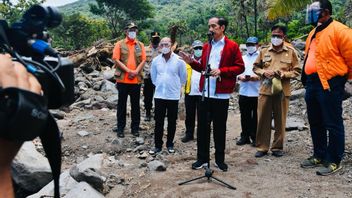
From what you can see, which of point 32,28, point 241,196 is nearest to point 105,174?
point 241,196

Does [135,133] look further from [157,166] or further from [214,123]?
[214,123]

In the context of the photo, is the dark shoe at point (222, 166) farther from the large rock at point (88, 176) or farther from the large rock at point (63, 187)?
the large rock at point (63, 187)

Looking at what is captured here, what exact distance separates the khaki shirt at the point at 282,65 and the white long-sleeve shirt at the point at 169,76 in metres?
1.23

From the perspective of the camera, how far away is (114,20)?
40.6 m

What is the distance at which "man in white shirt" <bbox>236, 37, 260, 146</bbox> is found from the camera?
7203mm

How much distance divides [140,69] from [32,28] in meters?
6.04

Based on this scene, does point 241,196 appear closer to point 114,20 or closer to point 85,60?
point 85,60

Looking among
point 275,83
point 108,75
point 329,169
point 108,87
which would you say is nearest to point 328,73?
point 275,83

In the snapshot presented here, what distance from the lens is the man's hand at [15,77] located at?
1.40 metres

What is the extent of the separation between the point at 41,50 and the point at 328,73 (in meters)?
4.22

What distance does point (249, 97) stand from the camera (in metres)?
7.27

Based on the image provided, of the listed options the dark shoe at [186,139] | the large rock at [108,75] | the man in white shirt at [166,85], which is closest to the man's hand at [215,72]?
the man in white shirt at [166,85]

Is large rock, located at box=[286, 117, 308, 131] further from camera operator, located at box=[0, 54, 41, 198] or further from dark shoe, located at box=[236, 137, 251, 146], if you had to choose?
camera operator, located at box=[0, 54, 41, 198]

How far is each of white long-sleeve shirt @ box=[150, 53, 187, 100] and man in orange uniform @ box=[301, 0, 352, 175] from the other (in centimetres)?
205
